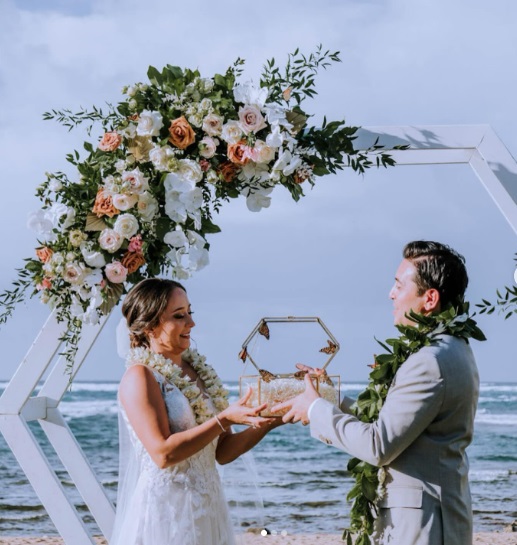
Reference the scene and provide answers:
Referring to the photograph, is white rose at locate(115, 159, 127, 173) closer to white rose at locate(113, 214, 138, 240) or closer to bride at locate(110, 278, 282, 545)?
white rose at locate(113, 214, 138, 240)

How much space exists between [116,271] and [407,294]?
143 centimetres

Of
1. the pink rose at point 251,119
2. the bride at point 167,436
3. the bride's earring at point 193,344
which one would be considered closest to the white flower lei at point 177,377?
the bride at point 167,436

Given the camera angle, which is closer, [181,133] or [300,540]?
[181,133]

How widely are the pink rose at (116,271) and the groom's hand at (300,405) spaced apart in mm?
1087

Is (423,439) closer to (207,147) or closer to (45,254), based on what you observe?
(207,147)

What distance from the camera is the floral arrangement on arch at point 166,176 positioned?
4152 mm

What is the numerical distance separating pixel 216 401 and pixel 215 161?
107cm

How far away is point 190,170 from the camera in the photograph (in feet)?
13.6

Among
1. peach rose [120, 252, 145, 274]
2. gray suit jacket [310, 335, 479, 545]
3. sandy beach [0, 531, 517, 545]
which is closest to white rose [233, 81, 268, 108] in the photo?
peach rose [120, 252, 145, 274]

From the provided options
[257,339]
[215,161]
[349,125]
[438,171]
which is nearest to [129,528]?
[257,339]

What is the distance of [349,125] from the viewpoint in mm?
4406

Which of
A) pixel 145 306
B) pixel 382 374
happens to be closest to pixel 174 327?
pixel 145 306

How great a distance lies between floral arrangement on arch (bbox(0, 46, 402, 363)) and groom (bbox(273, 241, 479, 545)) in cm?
116

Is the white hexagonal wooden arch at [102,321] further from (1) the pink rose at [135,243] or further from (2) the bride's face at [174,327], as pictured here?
(2) the bride's face at [174,327]
